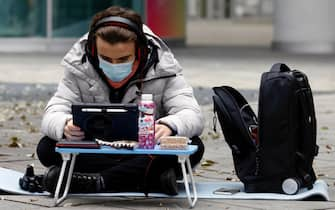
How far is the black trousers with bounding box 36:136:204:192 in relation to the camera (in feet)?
19.9

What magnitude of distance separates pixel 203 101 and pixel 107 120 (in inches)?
278

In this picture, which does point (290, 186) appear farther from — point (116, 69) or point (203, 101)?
point (203, 101)

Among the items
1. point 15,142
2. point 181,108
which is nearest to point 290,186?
point 181,108

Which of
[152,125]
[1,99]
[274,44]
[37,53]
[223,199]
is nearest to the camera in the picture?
[152,125]

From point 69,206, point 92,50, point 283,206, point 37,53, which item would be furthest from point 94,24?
point 37,53

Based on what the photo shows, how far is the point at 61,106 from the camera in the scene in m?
6.17

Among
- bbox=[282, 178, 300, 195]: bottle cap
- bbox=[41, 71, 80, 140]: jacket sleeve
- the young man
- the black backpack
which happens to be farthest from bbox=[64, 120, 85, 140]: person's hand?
bbox=[282, 178, 300, 195]: bottle cap

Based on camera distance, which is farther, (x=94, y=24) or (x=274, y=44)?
(x=274, y=44)

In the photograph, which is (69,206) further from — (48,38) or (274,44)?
(274,44)

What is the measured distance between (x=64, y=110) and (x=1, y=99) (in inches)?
280

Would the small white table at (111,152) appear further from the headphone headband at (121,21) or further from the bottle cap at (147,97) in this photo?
the headphone headband at (121,21)

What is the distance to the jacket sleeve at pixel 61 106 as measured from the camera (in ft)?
19.7

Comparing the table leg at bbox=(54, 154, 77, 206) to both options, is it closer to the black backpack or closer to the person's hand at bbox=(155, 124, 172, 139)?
the person's hand at bbox=(155, 124, 172, 139)

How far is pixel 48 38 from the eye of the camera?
23.5m
